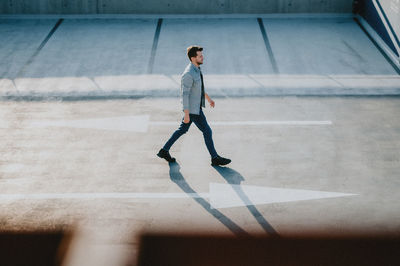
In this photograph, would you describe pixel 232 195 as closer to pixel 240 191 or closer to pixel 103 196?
pixel 240 191

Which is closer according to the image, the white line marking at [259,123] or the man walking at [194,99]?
the man walking at [194,99]

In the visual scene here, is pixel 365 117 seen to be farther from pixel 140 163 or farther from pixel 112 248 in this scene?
pixel 112 248

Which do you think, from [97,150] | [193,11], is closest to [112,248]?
[97,150]

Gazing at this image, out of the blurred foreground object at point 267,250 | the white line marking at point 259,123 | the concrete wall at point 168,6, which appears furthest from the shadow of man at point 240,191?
the concrete wall at point 168,6

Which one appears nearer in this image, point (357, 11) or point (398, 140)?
point (398, 140)

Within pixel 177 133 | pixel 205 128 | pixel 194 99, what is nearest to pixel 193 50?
pixel 194 99

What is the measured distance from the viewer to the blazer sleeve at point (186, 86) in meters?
7.26

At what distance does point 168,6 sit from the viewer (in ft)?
48.0

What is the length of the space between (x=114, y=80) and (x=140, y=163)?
3566 mm

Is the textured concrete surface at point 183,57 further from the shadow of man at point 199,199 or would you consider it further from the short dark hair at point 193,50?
the short dark hair at point 193,50

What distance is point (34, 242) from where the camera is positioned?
20.6 ft

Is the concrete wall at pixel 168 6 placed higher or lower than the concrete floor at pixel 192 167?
higher

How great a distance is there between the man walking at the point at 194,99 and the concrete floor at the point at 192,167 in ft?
0.72

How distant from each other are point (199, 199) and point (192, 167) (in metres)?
0.93
